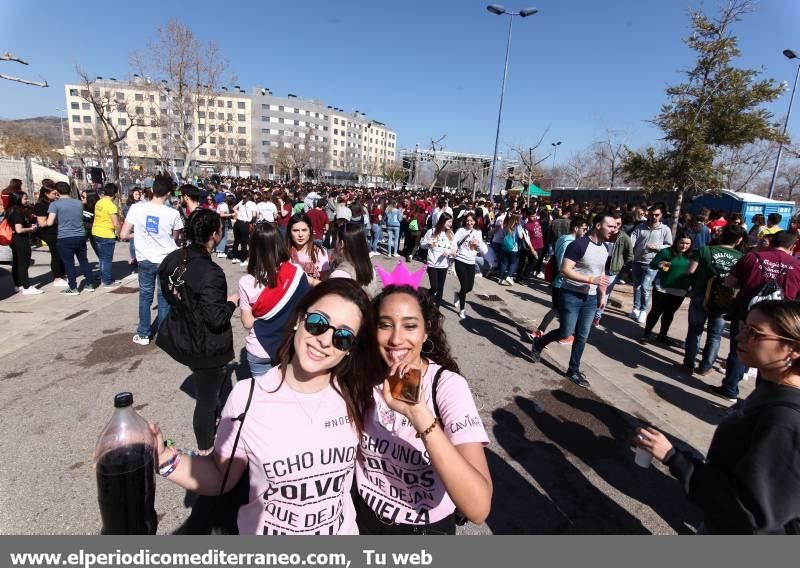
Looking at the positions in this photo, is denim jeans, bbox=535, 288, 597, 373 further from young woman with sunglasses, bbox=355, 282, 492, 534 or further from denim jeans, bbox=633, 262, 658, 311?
denim jeans, bbox=633, 262, 658, 311

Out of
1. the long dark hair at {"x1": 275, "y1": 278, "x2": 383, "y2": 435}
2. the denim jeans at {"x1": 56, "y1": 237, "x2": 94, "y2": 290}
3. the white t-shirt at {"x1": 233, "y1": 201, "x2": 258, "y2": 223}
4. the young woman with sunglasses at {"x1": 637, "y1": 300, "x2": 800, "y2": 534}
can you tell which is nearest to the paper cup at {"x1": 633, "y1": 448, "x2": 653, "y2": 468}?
the young woman with sunglasses at {"x1": 637, "y1": 300, "x2": 800, "y2": 534}

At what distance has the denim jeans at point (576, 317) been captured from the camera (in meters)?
4.56

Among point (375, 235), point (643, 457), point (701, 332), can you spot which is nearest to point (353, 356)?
point (643, 457)

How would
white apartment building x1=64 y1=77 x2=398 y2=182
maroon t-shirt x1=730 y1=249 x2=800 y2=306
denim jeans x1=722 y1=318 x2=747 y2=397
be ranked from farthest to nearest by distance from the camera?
white apartment building x1=64 y1=77 x2=398 y2=182 < denim jeans x1=722 y1=318 x2=747 y2=397 < maroon t-shirt x1=730 y1=249 x2=800 y2=306

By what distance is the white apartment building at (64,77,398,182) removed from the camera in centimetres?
6619

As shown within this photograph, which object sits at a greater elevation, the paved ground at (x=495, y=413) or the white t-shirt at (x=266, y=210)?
the white t-shirt at (x=266, y=210)

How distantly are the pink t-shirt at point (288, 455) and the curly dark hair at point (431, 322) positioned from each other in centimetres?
52

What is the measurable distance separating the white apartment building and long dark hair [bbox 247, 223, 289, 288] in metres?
65.6

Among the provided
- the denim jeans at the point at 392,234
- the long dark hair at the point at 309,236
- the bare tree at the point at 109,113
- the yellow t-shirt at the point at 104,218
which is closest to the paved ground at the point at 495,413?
the yellow t-shirt at the point at 104,218

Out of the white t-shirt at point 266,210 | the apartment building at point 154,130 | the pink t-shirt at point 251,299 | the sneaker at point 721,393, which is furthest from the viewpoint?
the apartment building at point 154,130

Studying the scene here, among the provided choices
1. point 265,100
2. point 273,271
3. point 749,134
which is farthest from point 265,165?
point 273,271

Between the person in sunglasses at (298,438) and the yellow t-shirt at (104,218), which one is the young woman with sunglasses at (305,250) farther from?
the yellow t-shirt at (104,218)

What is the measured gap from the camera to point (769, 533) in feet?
4.75
